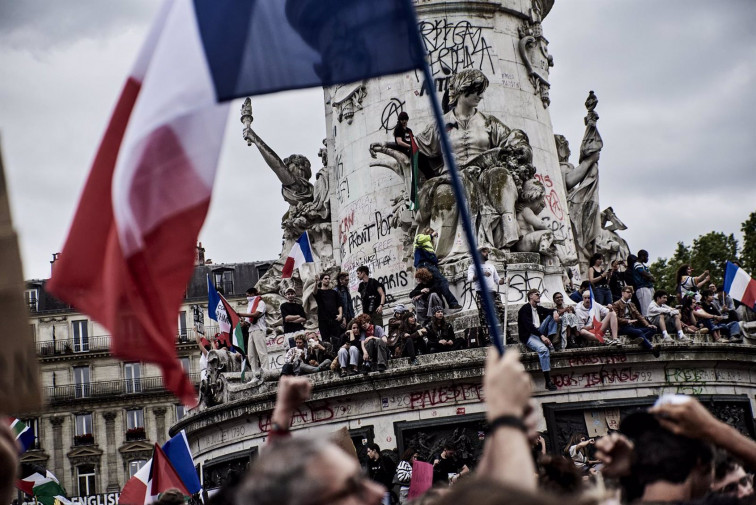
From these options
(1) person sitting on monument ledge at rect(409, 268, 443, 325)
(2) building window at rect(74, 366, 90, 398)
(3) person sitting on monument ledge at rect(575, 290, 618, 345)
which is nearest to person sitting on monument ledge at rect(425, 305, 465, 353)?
(1) person sitting on monument ledge at rect(409, 268, 443, 325)


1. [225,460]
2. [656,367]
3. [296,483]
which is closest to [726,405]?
[656,367]

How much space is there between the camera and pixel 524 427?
13.4 feet

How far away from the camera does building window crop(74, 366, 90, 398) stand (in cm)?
6316

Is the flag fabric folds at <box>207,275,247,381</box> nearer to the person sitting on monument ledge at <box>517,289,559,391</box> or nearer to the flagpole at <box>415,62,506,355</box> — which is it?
the person sitting on monument ledge at <box>517,289,559,391</box>

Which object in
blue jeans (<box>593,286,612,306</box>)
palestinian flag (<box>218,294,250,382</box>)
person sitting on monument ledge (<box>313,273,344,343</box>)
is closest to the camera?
person sitting on monument ledge (<box>313,273,344,343</box>)

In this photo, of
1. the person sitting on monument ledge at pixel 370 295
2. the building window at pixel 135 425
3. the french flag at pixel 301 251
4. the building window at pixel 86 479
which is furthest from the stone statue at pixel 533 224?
the building window at pixel 86 479

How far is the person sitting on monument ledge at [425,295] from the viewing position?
68.5ft

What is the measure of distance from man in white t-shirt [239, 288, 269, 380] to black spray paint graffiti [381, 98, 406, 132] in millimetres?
5078

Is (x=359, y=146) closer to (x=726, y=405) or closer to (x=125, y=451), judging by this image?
(x=726, y=405)

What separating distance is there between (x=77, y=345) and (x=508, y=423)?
213 feet

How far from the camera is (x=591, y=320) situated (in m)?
20.7

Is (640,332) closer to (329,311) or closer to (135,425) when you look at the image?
(329,311)

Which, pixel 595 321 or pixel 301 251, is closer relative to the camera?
pixel 595 321

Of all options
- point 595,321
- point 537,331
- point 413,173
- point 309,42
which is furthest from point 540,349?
point 309,42
